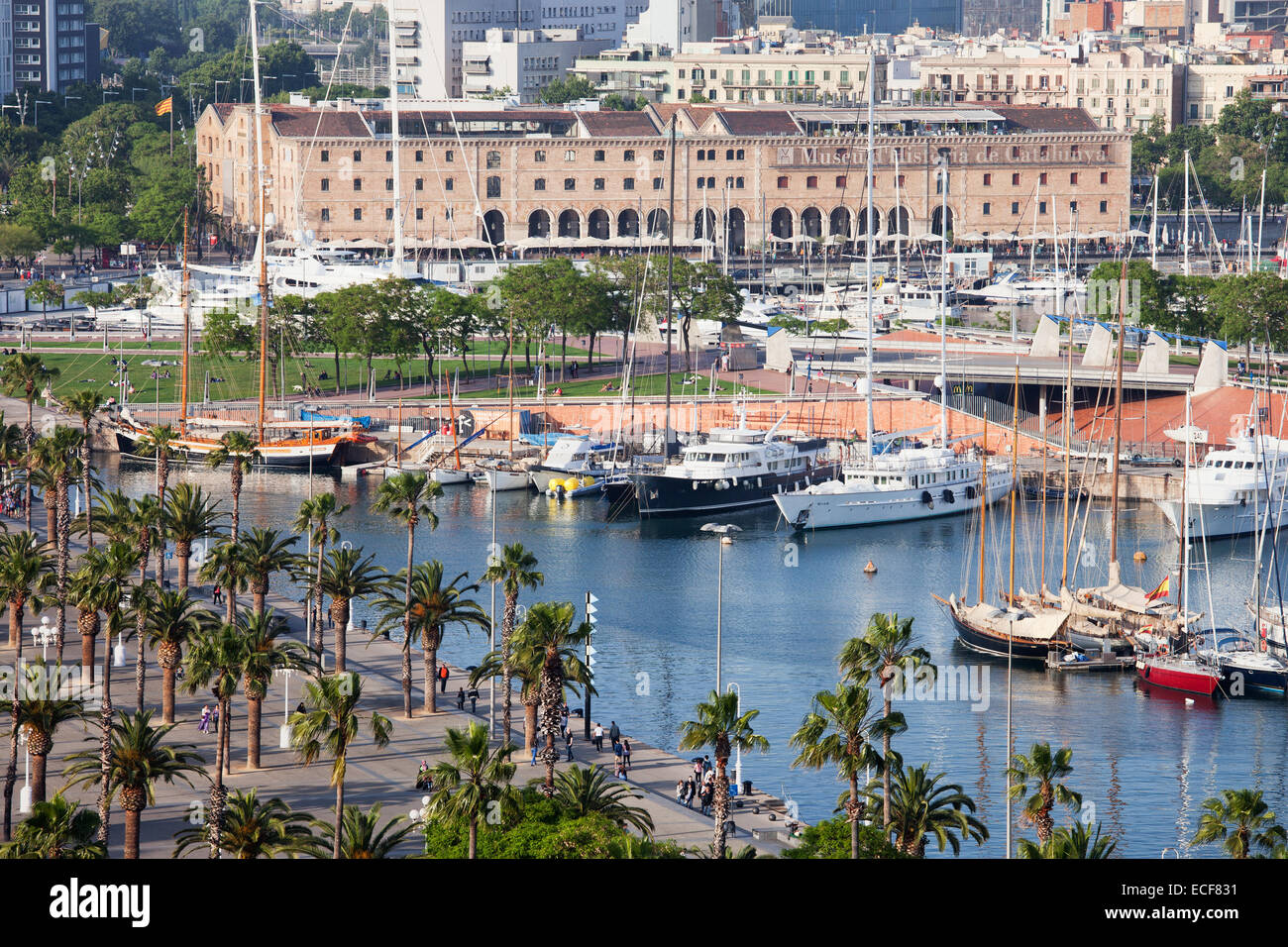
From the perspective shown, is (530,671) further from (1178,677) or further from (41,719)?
(1178,677)

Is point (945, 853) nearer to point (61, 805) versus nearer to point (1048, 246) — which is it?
point (61, 805)

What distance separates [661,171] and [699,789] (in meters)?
113

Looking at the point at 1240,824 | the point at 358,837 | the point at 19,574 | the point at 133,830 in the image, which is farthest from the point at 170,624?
the point at 1240,824

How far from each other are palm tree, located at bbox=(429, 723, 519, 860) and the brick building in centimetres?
10991

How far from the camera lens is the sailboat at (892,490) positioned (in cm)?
8425

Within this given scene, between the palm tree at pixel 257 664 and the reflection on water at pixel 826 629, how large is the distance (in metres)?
10.9

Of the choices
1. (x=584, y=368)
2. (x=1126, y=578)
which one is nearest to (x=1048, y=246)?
(x=584, y=368)

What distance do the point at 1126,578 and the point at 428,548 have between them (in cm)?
2629

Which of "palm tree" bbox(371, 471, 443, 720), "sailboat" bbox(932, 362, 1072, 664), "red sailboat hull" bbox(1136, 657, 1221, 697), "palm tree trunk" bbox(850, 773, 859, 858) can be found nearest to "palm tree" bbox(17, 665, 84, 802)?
"palm tree" bbox(371, 471, 443, 720)

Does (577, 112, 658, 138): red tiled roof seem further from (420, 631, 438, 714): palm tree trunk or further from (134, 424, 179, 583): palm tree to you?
(420, 631, 438, 714): palm tree trunk

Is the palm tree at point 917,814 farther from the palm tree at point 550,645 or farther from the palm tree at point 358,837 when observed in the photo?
the palm tree at point 550,645

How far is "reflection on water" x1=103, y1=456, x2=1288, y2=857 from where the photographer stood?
51.1 m

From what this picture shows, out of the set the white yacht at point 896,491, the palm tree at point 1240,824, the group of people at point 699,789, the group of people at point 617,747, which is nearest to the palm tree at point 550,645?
the group of people at point 617,747

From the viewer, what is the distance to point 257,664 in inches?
1762
